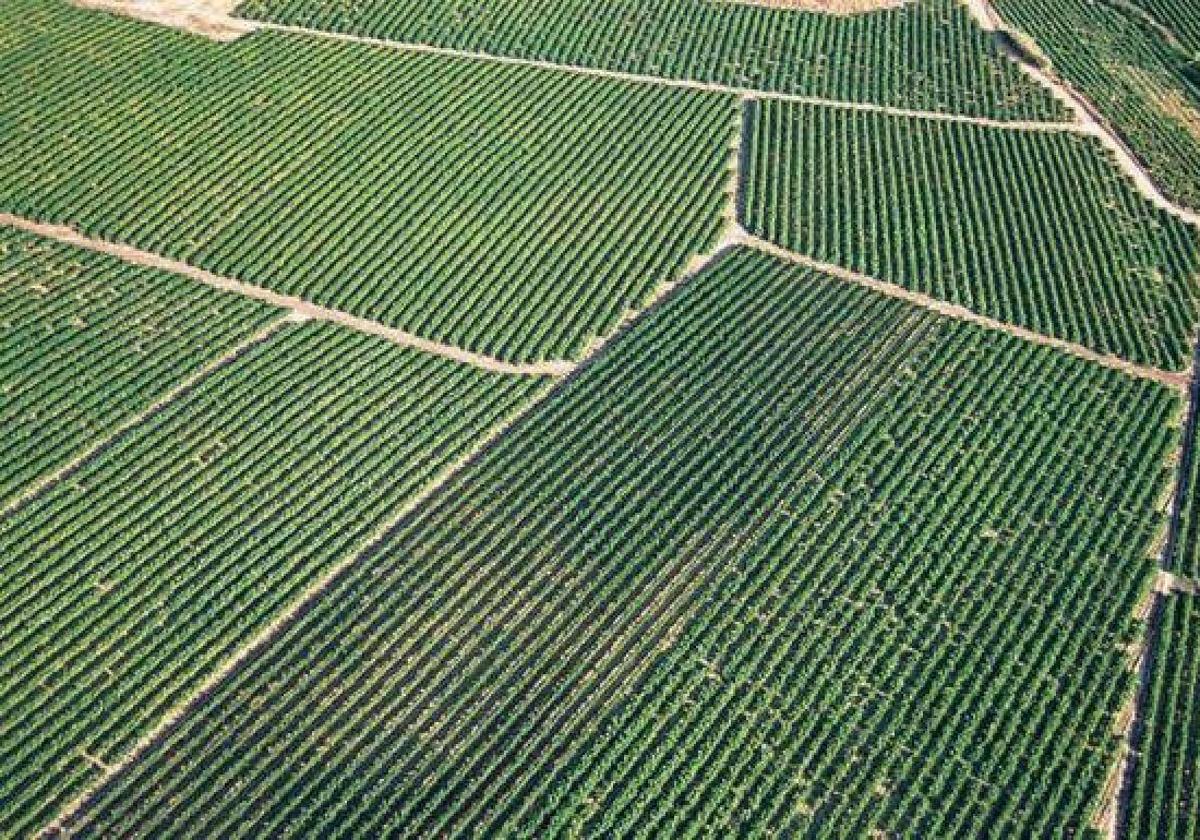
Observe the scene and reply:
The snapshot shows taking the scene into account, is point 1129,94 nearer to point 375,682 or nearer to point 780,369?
point 780,369

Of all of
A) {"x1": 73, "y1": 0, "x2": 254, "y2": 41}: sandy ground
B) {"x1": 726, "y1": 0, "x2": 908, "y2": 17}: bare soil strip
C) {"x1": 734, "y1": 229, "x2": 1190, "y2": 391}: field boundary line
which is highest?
{"x1": 726, "y1": 0, "x2": 908, "y2": 17}: bare soil strip

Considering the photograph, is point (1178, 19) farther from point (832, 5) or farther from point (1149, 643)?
point (1149, 643)

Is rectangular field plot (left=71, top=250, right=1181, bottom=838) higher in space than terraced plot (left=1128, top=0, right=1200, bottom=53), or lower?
lower

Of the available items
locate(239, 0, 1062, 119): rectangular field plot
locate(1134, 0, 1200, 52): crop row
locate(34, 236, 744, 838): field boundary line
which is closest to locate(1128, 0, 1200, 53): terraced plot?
locate(1134, 0, 1200, 52): crop row

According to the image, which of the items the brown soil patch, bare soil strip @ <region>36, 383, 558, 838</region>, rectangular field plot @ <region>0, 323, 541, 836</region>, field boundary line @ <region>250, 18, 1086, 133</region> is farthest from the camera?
the brown soil patch

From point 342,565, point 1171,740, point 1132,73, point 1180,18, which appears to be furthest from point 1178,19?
point 342,565

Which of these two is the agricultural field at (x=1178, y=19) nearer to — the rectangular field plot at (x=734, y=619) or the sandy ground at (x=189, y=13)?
the rectangular field plot at (x=734, y=619)

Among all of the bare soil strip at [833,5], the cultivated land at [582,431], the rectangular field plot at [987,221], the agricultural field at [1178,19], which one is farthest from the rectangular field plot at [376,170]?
the agricultural field at [1178,19]

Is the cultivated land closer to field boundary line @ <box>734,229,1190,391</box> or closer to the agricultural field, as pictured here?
field boundary line @ <box>734,229,1190,391</box>
